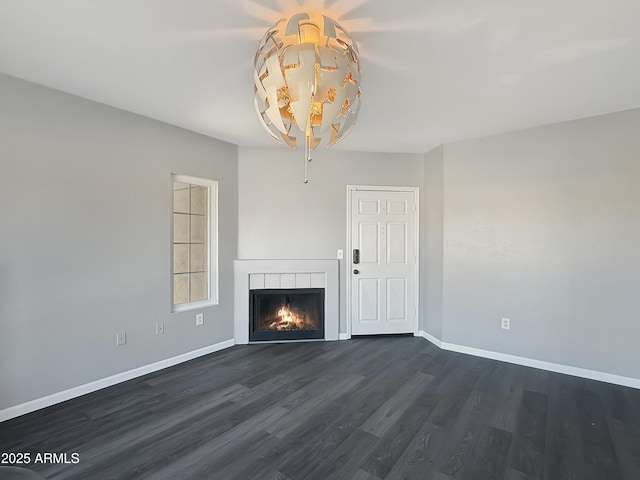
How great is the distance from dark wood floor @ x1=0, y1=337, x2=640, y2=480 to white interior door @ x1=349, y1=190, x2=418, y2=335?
1.06 metres

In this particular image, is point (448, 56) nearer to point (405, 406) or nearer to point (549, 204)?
point (549, 204)

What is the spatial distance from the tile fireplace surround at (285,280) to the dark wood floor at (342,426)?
2.63 feet

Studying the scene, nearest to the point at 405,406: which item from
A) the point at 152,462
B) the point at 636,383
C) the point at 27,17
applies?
the point at 152,462

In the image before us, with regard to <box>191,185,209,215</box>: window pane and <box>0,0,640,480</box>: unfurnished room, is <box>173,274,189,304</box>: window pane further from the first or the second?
<box>191,185,209,215</box>: window pane

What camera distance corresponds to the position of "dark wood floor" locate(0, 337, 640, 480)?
6.05ft

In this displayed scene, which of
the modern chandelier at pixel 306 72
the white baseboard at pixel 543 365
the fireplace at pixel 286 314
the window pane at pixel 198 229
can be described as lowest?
the white baseboard at pixel 543 365

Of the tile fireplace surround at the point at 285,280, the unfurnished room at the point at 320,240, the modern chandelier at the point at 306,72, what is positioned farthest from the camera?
the tile fireplace surround at the point at 285,280

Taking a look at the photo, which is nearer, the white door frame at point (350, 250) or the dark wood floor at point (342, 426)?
the dark wood floor at point (342, 426)

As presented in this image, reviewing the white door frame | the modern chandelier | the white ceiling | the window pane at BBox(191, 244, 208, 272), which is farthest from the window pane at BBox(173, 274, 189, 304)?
the modern chandelier

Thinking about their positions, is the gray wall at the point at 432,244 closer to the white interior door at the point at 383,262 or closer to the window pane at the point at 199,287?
the white interior door at the point at 383,262

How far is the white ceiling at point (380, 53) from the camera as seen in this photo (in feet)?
5.32

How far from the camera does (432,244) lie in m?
4.14

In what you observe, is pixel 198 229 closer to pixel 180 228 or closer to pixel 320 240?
pixel 180 228

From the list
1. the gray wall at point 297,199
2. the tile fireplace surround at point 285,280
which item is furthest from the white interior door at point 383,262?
the tile fireplace surround at point 285,280
